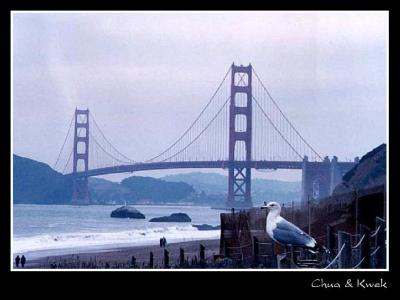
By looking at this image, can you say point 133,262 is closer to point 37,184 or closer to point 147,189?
point 147,189

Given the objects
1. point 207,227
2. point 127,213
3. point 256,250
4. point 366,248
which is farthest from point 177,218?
point 366,248

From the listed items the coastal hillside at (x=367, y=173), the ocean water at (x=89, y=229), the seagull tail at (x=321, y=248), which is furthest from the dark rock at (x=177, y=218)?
the coastal hillside at (x=367, y=173)

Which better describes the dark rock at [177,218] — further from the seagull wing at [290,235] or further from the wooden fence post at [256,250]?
the seagull wing at [290,235]

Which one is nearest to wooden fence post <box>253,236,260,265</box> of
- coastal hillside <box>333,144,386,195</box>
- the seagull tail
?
the seagull tail

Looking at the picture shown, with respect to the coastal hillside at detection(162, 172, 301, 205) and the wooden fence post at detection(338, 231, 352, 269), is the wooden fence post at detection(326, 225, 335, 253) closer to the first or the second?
the wooden fence post at detection(338, 231, 352, 269)
